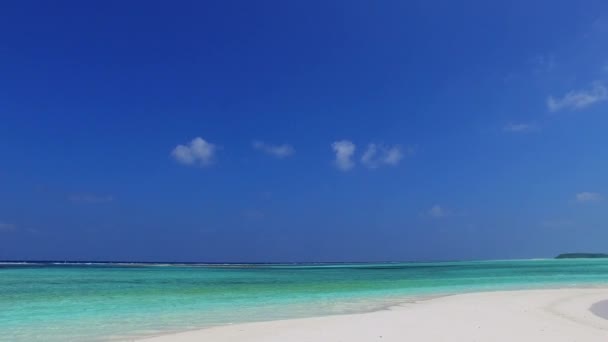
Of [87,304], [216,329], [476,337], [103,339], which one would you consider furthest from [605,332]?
[87,304]

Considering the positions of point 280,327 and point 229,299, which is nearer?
point 280,327

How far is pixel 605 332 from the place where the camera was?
1010cm

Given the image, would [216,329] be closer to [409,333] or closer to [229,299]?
[409,333]

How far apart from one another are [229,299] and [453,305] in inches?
387

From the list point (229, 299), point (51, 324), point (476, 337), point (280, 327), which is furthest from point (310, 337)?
point (229, 299)

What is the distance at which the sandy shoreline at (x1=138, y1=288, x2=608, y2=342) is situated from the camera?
955 centimetres

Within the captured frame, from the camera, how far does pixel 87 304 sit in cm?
1798

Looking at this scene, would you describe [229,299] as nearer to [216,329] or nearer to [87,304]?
[87,304]

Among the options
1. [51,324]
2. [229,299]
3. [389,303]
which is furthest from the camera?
[229,299]

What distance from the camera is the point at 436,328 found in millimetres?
10500

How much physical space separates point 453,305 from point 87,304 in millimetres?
14119

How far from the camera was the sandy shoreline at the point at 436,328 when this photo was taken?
31.3 ft

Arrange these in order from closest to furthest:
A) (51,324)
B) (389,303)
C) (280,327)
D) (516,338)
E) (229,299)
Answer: (516,338) → (280,327) → (51,324) → (389,303) → (229,299)

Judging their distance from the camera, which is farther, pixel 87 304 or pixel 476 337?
pixel 87 304
